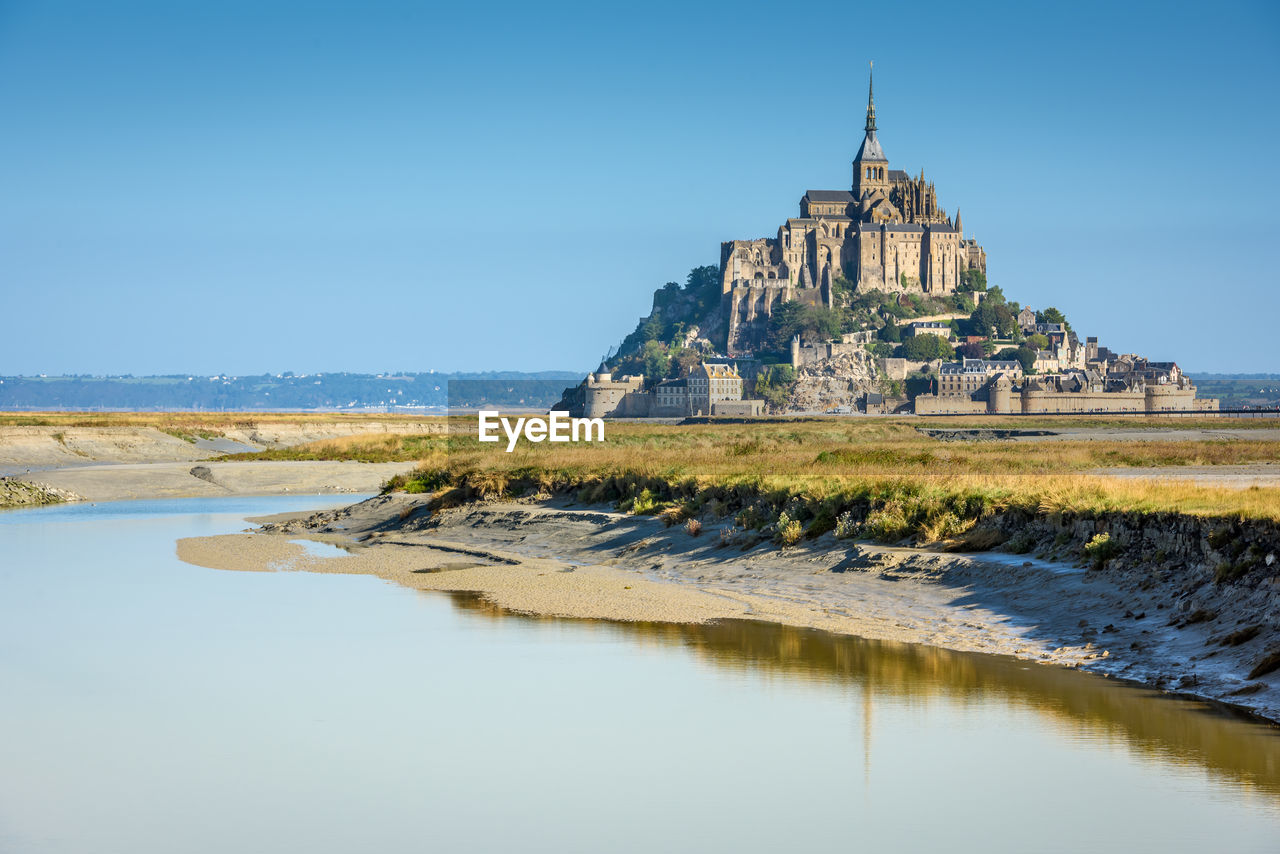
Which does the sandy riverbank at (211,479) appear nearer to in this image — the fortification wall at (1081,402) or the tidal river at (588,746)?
the tidal river at (588,746)

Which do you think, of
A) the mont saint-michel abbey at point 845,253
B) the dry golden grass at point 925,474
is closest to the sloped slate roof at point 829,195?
the mont saint-michel abbey at point 845,253

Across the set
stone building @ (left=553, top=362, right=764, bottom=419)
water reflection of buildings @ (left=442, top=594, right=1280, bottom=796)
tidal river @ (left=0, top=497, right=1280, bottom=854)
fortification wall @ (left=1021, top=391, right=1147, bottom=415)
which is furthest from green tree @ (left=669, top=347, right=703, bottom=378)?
tidal river @ (left=0, top=497, right=1280, bottom=854)

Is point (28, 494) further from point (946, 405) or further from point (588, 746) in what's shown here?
point (946, 405)

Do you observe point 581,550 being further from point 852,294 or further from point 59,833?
point 852,294

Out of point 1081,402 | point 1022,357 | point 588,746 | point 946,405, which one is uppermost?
point 1022,357

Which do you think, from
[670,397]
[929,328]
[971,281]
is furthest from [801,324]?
[971,281]

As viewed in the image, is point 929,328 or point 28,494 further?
point 929,328

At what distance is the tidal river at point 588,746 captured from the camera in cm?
766

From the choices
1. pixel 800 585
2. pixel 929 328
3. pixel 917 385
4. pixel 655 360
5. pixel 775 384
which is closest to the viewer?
pixel 800 585

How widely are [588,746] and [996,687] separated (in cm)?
358

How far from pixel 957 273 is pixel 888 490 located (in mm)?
142581

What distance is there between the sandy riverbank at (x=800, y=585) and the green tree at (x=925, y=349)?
123m

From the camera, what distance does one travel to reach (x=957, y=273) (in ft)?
509

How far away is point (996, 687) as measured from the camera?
1083cm
